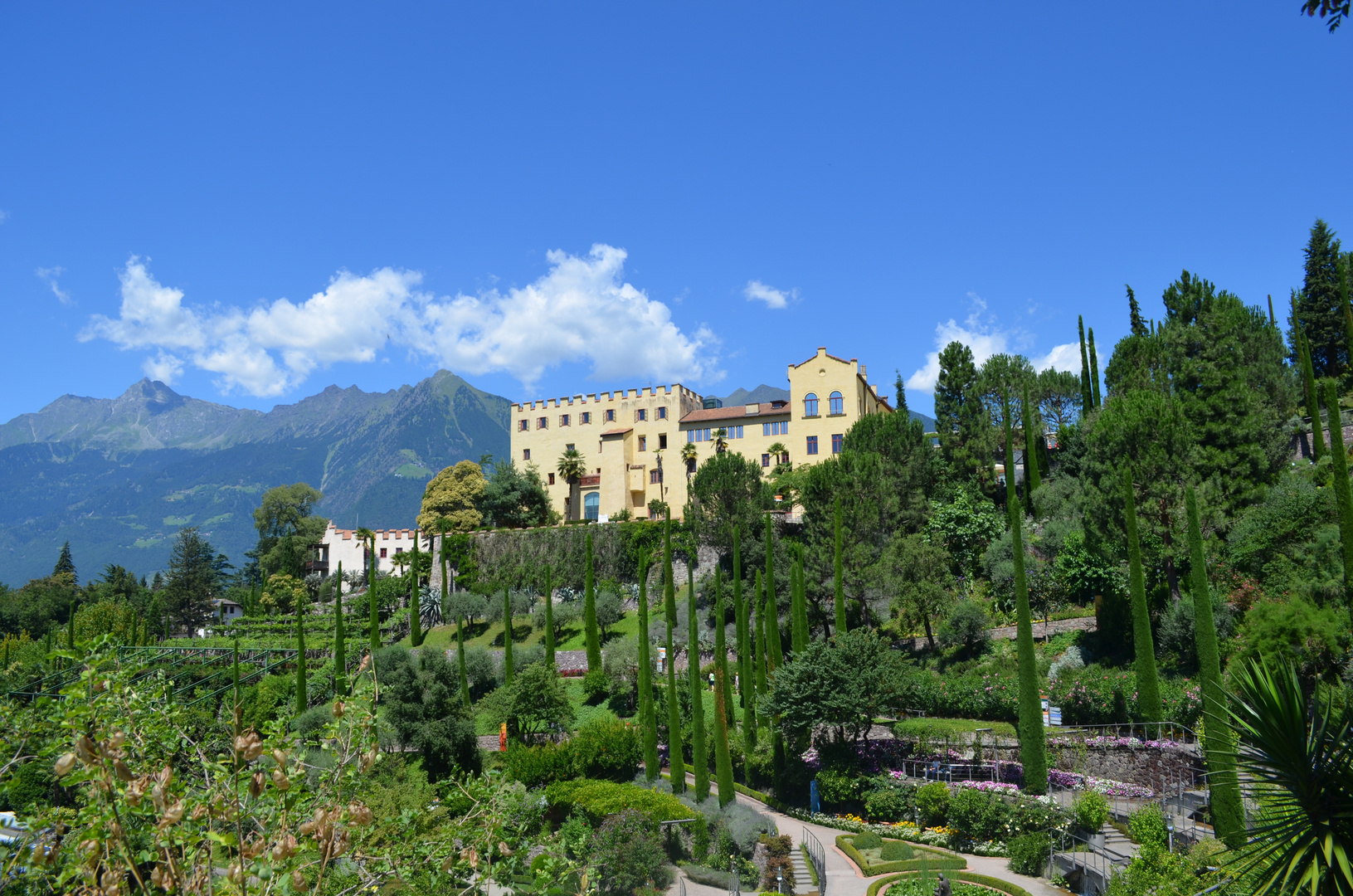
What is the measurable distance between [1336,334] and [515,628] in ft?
181

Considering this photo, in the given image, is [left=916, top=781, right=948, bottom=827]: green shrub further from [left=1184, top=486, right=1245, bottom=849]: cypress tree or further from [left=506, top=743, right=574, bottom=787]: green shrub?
[left=506, top=743, right=574, bottom=787]: green shrub

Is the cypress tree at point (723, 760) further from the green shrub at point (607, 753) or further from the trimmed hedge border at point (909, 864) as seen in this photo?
the trimmed hedge border at point (909, 864)

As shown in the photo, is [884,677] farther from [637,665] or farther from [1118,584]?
[637,665]

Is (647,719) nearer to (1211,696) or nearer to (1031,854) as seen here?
(1031,854)

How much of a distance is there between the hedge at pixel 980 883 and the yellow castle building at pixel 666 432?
42.1m

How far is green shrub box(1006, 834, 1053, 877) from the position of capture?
72.3 feet

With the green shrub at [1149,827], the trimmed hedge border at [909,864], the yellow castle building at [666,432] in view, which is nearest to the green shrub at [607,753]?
the trimmed hedge border at [909,864]

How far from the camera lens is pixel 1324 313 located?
55.2 meters

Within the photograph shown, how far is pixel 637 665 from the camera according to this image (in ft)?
138

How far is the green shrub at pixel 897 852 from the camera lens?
2319cm

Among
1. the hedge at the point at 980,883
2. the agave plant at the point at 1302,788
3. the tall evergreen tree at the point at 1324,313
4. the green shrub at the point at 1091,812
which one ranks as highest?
the tall evergreen tree at the point at 1324,313

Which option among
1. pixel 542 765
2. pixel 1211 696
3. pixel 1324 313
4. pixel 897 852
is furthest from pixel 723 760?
pixel 1324 313

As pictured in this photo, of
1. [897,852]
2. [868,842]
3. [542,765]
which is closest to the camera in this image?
[897,852]

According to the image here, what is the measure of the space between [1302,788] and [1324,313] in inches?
2427
